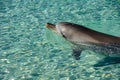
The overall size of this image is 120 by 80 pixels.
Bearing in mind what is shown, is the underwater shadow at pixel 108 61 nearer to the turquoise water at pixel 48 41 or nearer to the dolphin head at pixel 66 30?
the turquoise water at pixel 48 41

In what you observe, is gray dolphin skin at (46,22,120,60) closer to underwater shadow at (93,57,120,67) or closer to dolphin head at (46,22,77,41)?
dolphin head at (46,22,77,41)

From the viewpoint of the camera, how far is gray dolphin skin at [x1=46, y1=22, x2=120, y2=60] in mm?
7207

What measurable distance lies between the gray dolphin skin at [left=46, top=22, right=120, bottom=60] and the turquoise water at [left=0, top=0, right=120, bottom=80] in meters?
0.25

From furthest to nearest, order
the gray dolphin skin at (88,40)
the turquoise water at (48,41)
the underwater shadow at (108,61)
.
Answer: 1. the underwater shadow at (108,61)
2. the turquoise water at (48,41)
3. the gray dolphin skin at (88,40)

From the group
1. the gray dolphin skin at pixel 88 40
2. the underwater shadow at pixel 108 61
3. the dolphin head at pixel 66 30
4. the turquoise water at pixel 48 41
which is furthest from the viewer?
the dolphin head at pixel 66 30

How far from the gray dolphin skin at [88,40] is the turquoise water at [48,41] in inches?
10.0

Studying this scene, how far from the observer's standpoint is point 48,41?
9.20 meters

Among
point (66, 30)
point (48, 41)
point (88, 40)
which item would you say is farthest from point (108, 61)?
point (48, 41)

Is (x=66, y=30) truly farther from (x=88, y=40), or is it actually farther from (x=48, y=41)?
(x=48, y=41)

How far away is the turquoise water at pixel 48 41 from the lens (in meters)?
7.35

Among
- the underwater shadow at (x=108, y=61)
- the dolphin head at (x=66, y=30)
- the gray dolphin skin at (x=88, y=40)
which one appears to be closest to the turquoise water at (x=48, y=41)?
the underwater shadow at (x=108, y=61)

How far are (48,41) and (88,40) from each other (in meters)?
1.97

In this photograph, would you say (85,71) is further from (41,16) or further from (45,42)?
(41,16)

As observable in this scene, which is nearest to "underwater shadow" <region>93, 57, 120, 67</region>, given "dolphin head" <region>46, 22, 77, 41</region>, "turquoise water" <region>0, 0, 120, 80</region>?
"turquoise water" <region>0, 0, 120, 80</region>
